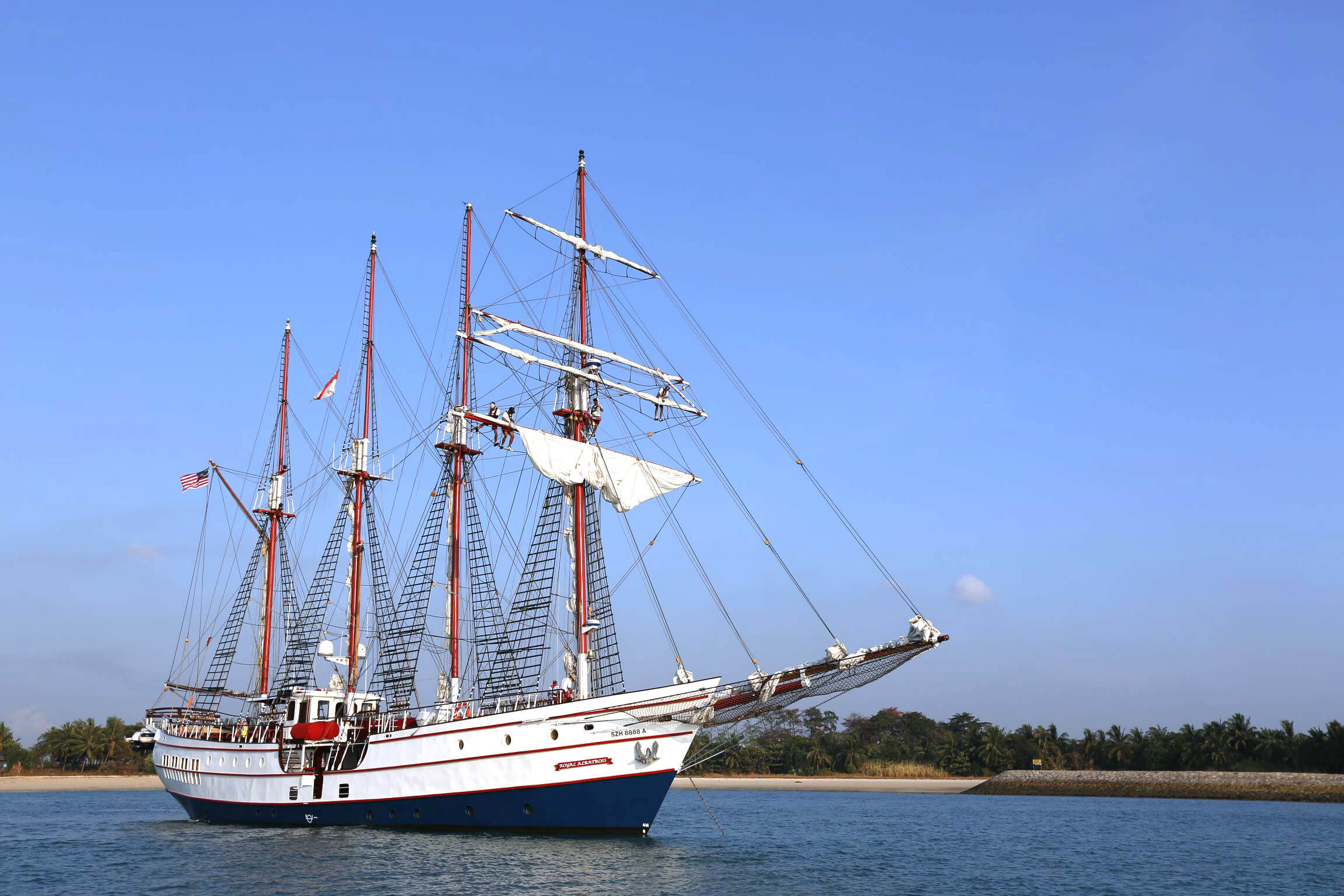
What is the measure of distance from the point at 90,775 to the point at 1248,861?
4879 inches

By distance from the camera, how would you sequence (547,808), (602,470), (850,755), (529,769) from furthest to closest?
(850,755)
(602,470)
(529,769)
(547,808)

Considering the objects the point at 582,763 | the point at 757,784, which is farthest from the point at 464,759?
the point at 757,784

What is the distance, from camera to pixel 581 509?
45.2 metres

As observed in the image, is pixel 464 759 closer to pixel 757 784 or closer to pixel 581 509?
pixel 581 509

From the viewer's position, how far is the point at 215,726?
2295 inches

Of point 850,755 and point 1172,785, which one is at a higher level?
point 850,755

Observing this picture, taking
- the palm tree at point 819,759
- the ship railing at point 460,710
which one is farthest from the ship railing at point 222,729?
the palm tree at point 819,759

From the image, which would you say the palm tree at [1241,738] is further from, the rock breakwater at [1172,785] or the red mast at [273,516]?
the red mast at [273,516]

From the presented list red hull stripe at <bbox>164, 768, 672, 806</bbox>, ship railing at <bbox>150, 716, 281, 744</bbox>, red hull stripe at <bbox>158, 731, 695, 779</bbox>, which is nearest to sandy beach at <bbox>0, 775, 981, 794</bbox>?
ship railing at <bbox>150, 716, 281, 744</bbox>

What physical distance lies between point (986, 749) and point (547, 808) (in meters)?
85.9

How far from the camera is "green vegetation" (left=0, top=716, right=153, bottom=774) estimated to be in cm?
12162

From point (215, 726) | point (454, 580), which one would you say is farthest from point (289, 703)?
point (215, 726)

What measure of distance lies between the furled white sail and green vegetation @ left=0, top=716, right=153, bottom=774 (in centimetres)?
10269

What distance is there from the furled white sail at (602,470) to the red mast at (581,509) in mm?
843
